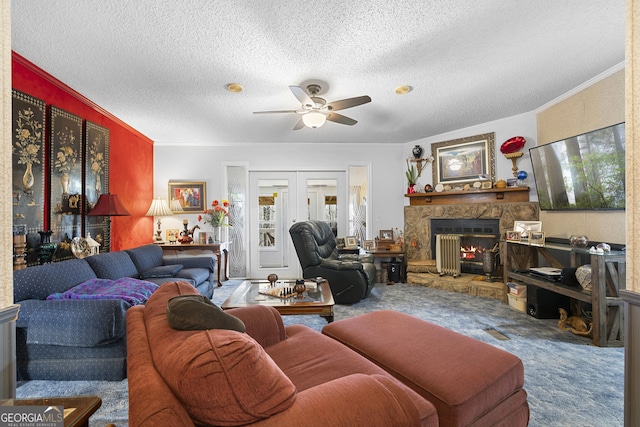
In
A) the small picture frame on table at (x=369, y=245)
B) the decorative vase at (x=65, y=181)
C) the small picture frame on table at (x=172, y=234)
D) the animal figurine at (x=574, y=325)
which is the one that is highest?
the decorative vase at (x=65, y=181)

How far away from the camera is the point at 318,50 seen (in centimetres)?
241

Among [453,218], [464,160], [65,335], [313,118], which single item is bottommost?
[65,335]

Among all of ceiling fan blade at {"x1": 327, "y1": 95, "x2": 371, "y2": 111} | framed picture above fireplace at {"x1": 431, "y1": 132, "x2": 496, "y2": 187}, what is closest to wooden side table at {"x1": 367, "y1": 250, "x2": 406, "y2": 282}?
framed picture above fireplace at {"x1": 431, "y1": 132, "x2": 496, "y2": 187}

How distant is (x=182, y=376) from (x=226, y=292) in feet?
13.2

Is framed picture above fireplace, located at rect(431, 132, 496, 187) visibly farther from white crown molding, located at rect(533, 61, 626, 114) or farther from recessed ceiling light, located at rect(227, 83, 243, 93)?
recessed ceiling light, located at rect(227, 83, 243, 93)

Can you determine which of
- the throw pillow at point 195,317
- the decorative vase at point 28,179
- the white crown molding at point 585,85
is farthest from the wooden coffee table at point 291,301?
the white crown molding at point 585,85

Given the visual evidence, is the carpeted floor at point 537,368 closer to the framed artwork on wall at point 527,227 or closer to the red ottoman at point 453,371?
the red ottoman at point 453,371

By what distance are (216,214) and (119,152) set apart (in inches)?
65.9

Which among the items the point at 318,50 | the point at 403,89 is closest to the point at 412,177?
the point at 403,89

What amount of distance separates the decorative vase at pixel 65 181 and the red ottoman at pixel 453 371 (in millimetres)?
3372

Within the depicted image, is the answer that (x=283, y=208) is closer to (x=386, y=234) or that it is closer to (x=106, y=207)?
(x=386, y=234)

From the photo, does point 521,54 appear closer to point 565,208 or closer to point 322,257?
point 565,208

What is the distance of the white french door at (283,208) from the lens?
5.49 meters

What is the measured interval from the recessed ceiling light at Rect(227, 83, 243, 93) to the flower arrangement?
2.30 meters
